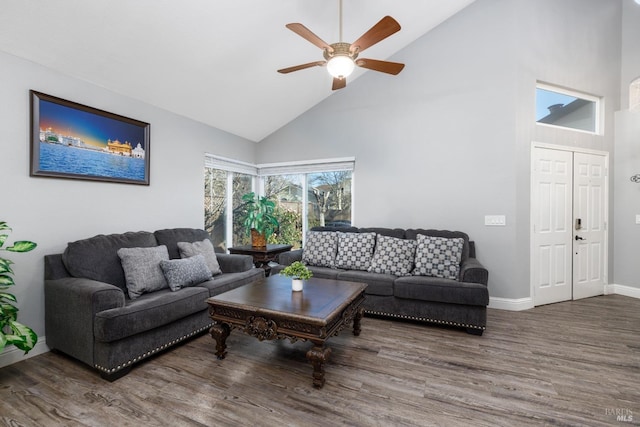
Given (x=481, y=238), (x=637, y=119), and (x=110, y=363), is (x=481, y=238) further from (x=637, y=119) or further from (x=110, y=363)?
(x=110, y=363)

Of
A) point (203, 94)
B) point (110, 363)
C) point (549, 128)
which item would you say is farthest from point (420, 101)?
point (110, 363)

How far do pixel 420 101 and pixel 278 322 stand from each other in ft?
11.6

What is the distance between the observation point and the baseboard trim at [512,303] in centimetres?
355

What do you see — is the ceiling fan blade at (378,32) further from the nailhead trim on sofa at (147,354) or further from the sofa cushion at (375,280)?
the nailhead trim on sofa at (147,354)

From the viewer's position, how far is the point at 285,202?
516 cm

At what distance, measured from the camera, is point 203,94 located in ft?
11.8

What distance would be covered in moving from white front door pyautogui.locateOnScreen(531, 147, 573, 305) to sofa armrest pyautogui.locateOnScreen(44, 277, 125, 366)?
455 cm

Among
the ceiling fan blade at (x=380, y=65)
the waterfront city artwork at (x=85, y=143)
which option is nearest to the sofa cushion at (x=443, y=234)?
the ceiling fan blade at (x=380, y=65)

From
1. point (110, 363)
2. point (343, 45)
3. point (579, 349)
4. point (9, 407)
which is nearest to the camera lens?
point (9, 407)

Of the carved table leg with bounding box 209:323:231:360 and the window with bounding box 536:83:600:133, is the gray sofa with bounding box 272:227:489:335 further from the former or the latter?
the window with bounding box 536:83:600:133

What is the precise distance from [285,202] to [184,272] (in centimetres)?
255

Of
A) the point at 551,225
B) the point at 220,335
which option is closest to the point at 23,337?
the point at 220,335

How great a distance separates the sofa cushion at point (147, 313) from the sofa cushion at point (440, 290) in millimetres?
2055

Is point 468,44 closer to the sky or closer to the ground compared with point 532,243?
closer to the sky
